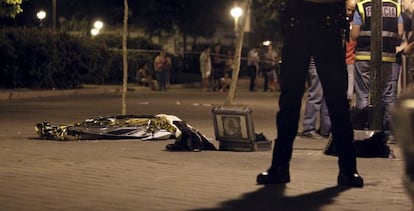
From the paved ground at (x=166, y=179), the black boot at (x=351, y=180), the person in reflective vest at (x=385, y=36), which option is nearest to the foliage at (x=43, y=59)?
the paved ground at (x=166, y=179)

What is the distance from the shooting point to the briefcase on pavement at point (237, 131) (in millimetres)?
11664

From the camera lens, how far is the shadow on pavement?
25.9 feet

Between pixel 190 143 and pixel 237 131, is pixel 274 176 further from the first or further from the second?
pixel 190 143

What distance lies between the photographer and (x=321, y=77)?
9.12m

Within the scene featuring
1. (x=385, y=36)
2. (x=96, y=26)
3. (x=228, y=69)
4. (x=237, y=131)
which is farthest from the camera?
(x=96, y=26)

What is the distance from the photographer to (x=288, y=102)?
9.08 m

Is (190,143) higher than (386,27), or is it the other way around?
(386,27)

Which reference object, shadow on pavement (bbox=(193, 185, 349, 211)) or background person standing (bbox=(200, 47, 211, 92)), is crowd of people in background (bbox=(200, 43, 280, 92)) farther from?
shadow on pavement (bbox=(193, 185, 349, 211))

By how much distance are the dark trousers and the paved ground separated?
0.33 meters

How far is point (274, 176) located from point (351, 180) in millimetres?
664

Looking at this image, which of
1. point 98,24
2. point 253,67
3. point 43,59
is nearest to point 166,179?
point 43,59

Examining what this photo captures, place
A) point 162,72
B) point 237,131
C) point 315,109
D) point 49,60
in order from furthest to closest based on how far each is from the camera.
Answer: point 162,72, point 49,60, point 315,109, point 237,131

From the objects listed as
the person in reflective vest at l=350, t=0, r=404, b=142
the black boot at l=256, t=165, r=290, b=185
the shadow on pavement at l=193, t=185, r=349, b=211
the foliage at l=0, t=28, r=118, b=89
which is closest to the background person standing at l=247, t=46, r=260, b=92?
the foliage at l=0, t=28, r=118, b=89

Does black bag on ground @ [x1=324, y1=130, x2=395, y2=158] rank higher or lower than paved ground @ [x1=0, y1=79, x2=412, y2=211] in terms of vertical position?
higher
